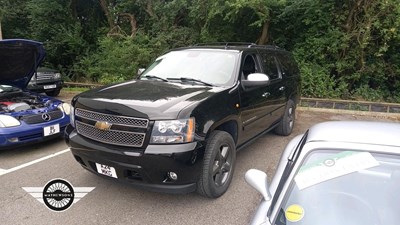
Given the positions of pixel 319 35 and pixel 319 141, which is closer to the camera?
pixel 319 141

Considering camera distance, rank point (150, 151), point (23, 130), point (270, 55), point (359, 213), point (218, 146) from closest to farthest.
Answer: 1. point (359, 213)
2. point (150, 151)
3. point (218, 146)
4. point (23, 130)
5. point (270, 55)

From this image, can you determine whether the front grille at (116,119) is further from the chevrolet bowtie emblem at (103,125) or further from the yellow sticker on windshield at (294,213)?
the yellow sticker on windshield at (294,213)

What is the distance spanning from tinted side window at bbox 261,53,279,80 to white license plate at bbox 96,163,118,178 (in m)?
2.82

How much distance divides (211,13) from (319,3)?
→ 3.55 m

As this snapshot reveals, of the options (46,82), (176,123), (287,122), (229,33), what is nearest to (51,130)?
(176,123)

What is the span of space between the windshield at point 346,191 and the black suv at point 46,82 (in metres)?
9.57

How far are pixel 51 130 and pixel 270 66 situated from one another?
3741 mm

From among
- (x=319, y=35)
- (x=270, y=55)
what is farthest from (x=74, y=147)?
(x=319, y=35)

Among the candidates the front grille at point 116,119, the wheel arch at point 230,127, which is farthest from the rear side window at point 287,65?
the front grille at point 116,119

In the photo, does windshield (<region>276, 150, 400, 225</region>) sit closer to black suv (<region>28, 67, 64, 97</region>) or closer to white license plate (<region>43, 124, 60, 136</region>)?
white license plate (<region>43, 124, 60, 136</region>)

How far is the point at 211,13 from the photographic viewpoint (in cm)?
1039

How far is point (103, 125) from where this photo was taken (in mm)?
3055

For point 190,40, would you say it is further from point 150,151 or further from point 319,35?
point 150,151

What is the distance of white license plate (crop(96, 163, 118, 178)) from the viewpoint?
9.88 feet
